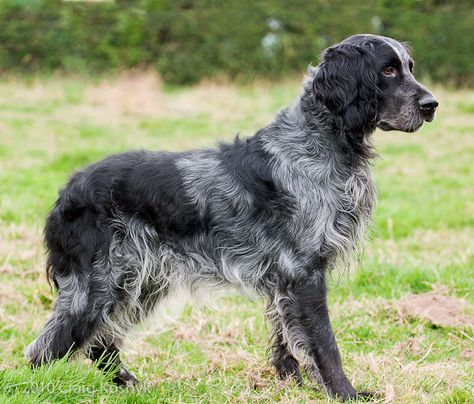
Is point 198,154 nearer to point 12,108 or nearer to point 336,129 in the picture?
point 336,129

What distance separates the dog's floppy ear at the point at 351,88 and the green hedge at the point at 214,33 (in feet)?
51.5

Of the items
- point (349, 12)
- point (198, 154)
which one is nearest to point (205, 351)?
point (198, 154)

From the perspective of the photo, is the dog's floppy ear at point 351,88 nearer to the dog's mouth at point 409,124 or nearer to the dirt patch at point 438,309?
the dog's mouth at point 409,124

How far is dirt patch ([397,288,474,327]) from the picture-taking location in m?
5.68

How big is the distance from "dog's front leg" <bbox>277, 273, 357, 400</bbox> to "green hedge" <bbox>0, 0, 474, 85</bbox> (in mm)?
16039

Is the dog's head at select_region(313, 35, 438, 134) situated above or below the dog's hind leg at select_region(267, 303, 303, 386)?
above

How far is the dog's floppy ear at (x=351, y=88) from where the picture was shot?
441 cm

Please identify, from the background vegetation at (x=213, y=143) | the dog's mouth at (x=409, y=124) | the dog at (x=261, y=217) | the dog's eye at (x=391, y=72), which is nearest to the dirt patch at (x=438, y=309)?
the background vegetation at (x=213, y=143)

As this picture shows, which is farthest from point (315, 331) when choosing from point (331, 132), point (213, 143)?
point (213, 143)

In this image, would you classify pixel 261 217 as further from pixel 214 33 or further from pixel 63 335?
pixel 214 33

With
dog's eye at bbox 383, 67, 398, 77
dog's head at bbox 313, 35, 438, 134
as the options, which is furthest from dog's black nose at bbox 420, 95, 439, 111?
dog's eye at bbox 383, 67, 398, 77

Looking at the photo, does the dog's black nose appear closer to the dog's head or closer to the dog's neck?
the dog's head

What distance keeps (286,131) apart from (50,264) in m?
1.65

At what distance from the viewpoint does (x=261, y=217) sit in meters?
4.48
